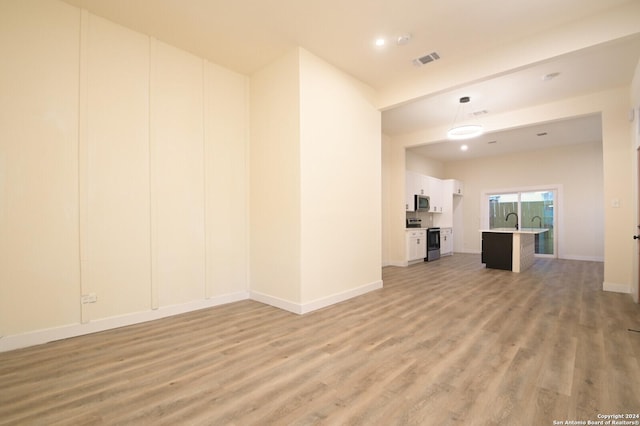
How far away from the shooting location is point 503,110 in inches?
224

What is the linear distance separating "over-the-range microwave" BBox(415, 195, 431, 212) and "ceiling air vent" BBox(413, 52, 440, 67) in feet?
14.8

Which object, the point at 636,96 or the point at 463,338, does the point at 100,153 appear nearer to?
the point at 463,338

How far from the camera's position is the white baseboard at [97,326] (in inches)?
105

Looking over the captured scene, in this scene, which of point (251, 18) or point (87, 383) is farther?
point (251, 18)

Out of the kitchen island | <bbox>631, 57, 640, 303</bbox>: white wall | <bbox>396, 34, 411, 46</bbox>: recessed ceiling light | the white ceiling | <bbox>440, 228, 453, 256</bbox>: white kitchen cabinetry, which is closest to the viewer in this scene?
the white ceiling

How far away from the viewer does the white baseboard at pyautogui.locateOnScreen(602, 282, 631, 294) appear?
4.63 m

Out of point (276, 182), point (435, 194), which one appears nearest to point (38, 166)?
point (276, 182)

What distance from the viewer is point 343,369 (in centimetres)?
229

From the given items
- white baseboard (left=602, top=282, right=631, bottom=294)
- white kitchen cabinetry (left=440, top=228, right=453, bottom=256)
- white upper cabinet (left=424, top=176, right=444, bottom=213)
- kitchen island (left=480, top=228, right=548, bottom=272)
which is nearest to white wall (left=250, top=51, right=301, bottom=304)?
white baseboard (left=602, top=282, right=631, bottom=294)

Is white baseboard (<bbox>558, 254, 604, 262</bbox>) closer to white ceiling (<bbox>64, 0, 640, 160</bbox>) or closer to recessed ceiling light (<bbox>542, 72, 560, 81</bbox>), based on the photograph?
white ceiling (<bbox>64, 0, 640, 160</bbox>)

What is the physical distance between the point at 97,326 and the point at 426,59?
5.09 meters

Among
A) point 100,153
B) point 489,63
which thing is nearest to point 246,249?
point 100,153

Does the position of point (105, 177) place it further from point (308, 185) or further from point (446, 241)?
point (446, 241)

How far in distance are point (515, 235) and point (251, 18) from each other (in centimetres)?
651
